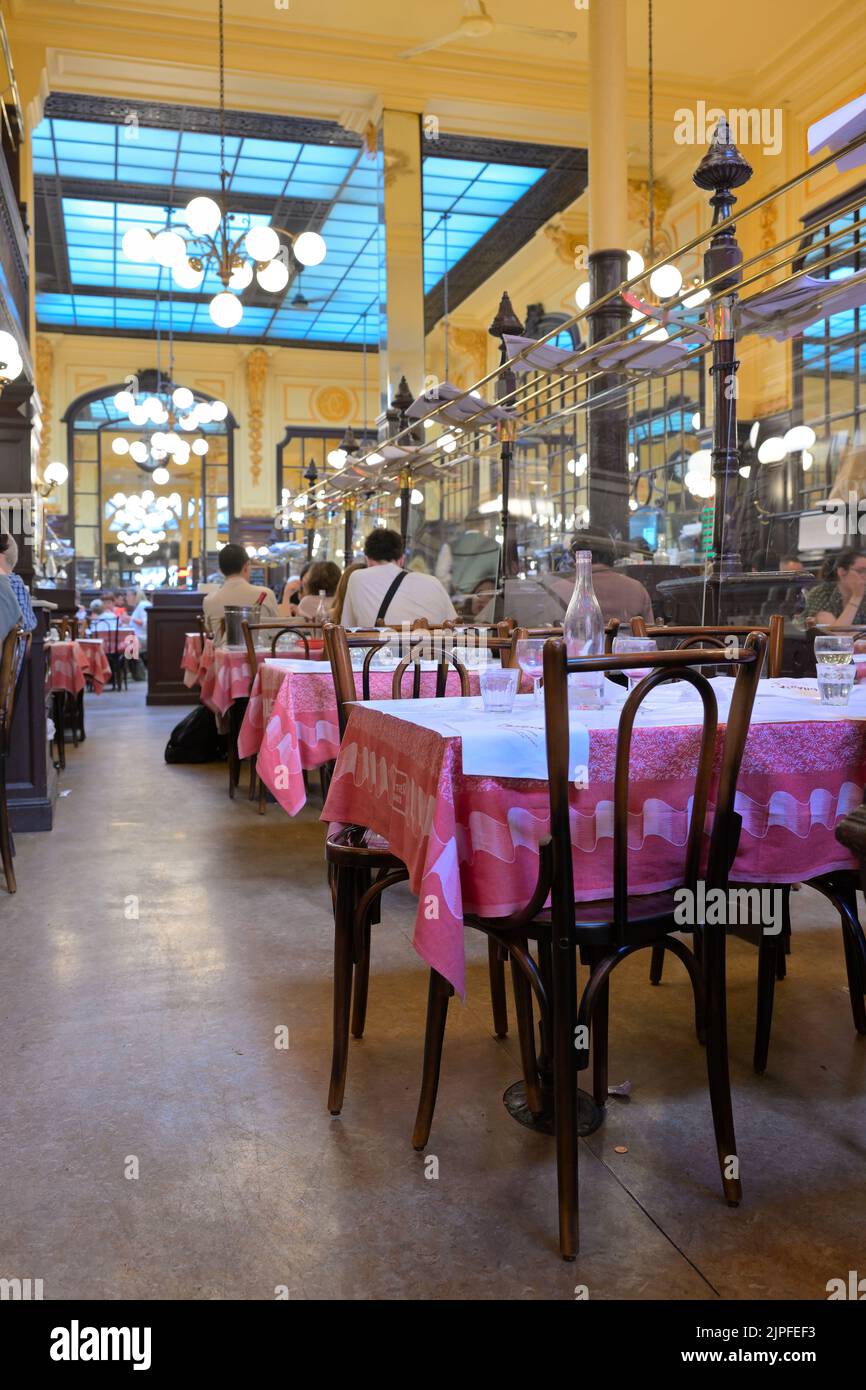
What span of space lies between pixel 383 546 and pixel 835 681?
2971mm

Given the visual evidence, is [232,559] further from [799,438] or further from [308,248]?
[799,438]

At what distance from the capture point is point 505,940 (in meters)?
1.61

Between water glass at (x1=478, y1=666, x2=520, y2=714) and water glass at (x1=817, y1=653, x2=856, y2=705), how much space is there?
63 cm

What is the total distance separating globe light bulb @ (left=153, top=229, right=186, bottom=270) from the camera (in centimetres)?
598

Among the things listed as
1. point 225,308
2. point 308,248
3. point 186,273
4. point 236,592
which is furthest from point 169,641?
point 308,248

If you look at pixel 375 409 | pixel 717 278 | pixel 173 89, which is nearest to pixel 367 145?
pixel 173 89

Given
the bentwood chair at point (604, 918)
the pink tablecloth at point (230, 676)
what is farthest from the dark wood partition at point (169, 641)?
the bentwood chair at point (604, 918)

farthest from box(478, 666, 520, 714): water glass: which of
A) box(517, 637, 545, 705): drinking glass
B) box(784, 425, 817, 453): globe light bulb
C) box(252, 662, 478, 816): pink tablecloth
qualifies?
box(784, 425, 817, 453): globe light bulb

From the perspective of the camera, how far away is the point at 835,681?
202 cm

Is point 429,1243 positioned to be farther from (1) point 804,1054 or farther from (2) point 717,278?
(2) point 717,278

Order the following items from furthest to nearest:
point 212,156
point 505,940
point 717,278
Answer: point 212,156 → point 717,278 → point 505,940

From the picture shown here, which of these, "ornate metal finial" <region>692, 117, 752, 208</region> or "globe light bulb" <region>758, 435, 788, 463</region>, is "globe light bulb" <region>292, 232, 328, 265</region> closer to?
"ornate metal finial" <region>692, 117, 752, 208</region>

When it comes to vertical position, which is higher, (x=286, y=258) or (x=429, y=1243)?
(x=286, y=258)

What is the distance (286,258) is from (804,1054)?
20.6 feet
